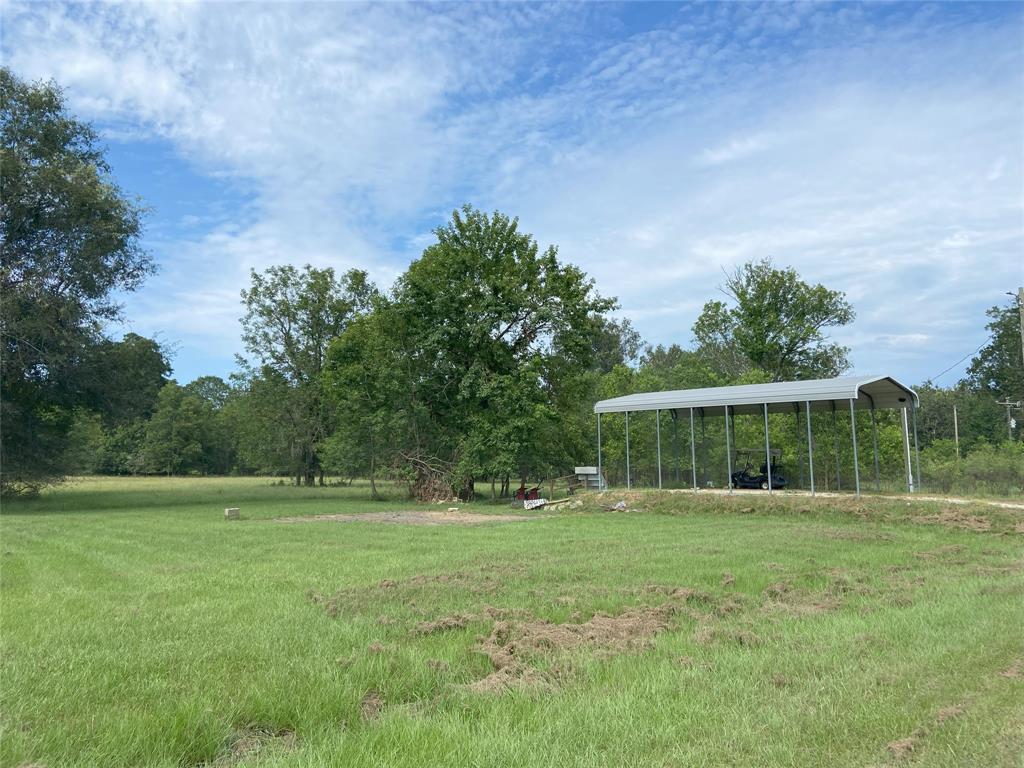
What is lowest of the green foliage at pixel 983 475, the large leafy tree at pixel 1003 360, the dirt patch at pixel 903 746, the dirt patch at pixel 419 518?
the dirt patch at pixel 419 518

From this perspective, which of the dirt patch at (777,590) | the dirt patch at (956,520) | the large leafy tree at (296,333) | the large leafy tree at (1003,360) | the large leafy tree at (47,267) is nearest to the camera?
the dirt patch at (777,590)

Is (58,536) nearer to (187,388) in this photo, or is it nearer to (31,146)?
(31,146)

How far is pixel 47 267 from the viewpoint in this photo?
77.9 feet

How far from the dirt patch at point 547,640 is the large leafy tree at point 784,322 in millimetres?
37195

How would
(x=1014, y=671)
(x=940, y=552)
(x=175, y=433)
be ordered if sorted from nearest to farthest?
(x=1014, y=671) → (x=940, y=552) → (x=175, y=433)

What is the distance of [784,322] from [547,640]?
132 feet

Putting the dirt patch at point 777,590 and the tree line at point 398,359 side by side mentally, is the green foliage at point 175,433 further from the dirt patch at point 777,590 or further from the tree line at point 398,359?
the dirt patch at point 777,590

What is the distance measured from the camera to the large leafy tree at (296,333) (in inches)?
1593

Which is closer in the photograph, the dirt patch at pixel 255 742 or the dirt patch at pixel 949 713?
the dirt patch at pixel 255 742

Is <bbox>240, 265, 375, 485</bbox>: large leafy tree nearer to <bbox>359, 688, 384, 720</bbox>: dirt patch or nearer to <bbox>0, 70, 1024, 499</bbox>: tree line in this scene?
<bbox>0, 70, 1024, 499</bbox>: tree line

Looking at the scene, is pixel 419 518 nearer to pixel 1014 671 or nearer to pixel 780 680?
pixel 780 680

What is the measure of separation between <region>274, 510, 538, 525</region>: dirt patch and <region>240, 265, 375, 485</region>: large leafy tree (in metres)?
20.9

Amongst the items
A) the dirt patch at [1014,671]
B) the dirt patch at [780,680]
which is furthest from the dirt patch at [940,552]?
the dirt patch at [780,680]

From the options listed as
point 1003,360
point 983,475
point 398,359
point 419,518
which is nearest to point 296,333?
point 398,359
